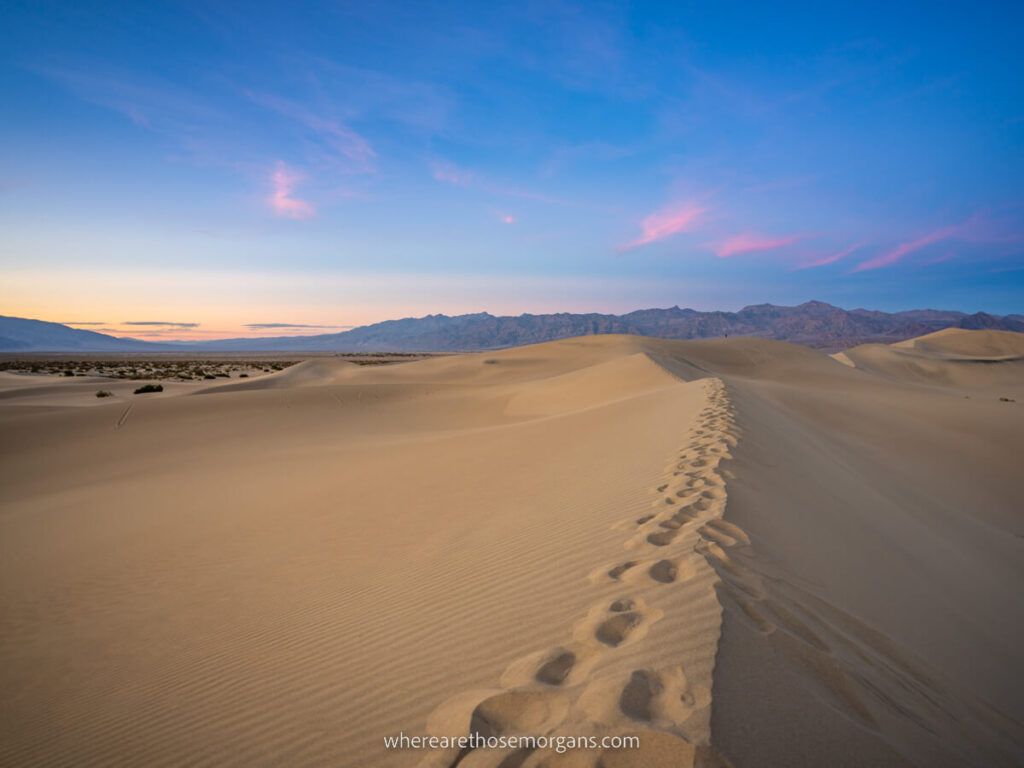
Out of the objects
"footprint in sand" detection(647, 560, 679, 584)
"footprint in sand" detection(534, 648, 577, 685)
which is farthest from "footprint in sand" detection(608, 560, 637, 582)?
"footprint in sand" detection(534, 648, 577, 685)

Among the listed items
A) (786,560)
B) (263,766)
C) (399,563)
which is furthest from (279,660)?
(786,560)

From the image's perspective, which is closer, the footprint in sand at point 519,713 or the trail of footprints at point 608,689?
the trail of footprints at point 608,689

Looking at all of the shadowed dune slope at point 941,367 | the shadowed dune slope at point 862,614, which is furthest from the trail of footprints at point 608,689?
the shadowed dune slope at point 941,367

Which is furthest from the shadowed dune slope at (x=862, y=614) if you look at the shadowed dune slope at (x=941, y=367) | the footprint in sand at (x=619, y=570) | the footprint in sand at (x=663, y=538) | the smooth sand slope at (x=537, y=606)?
the shadowed dune slope at (x=941, y=367)

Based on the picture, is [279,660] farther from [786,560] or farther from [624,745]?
[786,560]

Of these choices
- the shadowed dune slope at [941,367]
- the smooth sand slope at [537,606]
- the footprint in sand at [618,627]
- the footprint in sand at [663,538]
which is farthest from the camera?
the shadowed dune slope at [941,367]

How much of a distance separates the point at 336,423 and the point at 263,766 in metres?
16.3

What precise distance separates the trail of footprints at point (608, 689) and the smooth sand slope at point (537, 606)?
0.01m

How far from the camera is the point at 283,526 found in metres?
6.52

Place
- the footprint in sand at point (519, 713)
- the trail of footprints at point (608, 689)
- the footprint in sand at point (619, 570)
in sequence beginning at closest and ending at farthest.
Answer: the trail of footprints at point (608, 689), the footprint in sand at point (519, 713), the footprint in sand at point (619, 570)

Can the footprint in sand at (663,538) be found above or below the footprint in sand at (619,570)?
above

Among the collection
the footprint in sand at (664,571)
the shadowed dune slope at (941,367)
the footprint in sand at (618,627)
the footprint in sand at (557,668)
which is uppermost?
the footprint in sand at (664,571)

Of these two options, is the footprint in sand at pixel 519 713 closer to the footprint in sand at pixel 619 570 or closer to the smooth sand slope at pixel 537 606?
the smooth sand slope at pixel 537 606

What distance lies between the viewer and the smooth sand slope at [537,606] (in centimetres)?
206
